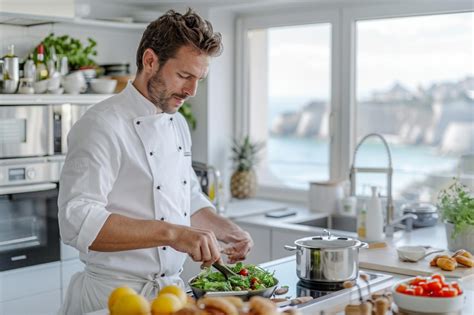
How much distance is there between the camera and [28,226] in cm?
397

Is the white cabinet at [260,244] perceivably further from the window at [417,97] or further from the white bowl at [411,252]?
the white bowl at [411,252]

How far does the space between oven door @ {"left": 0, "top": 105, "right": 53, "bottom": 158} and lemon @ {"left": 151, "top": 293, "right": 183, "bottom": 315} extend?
2.31 m

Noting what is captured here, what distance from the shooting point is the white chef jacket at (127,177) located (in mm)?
2275

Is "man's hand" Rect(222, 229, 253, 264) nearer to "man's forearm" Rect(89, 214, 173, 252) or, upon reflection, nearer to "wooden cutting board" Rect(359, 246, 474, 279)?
"man's forearm" Rect(89, 214, 173, 252)

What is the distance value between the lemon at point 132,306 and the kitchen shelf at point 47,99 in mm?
2286

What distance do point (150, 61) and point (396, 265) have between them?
1195mm

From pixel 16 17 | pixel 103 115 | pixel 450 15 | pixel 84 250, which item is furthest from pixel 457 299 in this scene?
pixel 16 17

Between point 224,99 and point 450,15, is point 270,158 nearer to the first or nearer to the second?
point 224,99

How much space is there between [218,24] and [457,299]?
10.6 ft

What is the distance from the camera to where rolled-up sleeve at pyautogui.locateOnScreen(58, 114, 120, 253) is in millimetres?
2189

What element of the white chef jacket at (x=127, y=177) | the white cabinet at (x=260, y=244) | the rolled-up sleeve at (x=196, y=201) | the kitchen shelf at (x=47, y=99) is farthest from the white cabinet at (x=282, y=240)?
the white chef jacket at (x=127, y=177)

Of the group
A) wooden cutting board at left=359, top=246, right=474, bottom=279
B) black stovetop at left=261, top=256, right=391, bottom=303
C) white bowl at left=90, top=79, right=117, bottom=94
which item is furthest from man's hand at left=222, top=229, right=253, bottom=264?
white bowl at left=90, top=79, right=117, bottom=94

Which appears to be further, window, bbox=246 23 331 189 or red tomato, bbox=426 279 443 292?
window, bbox=246 23 331 189

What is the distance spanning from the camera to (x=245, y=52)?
5.01m
